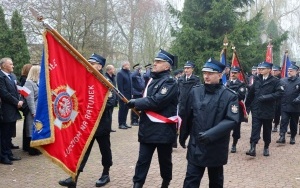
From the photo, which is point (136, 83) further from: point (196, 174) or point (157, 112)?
point (196, 174)

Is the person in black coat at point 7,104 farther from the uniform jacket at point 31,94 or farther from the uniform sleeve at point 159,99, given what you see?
the uniform sleeve at point 159,99

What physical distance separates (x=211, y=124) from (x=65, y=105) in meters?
2.14

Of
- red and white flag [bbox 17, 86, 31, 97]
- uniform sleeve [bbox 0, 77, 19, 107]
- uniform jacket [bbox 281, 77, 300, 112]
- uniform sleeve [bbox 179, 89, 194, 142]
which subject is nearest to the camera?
uniform sleeve [bbox 179, 89, 194, 142]

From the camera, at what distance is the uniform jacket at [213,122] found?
4.31 meters

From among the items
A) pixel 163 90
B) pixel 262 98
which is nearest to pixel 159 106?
pixel 163 90

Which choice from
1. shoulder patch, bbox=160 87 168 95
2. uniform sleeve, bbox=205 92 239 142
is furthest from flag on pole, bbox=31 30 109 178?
uniform sleeve, bbox=205 92 239 142

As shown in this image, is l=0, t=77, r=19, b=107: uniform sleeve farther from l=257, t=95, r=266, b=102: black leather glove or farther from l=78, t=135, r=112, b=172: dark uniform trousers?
l=257, t=95, r=266, b=102: black leather glove

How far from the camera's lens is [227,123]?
4258 mm

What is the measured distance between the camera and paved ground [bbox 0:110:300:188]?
6.20 metres

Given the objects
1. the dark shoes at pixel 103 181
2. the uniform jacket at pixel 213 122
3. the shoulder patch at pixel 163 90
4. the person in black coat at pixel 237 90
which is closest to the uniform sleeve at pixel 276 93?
the person in black coat at pixel 237 90

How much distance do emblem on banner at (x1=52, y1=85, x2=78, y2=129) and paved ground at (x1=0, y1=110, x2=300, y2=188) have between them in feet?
4.74

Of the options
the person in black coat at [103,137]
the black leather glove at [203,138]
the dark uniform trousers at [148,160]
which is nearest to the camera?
the black leather glove at [203,138]

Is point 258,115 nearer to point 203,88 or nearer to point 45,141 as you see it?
point 203,88

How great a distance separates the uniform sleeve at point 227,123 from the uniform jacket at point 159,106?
3.27 ft
